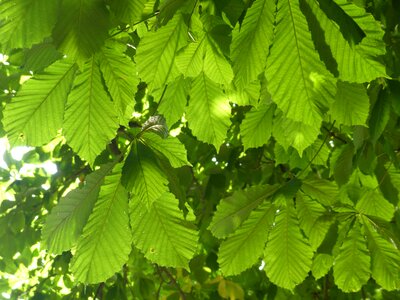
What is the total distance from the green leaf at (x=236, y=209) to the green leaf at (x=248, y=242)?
15 millimetres

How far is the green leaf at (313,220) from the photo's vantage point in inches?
44.1

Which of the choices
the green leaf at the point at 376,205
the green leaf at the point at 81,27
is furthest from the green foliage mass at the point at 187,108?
the green leaf at the point at 376,205

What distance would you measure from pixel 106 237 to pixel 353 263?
0.58m

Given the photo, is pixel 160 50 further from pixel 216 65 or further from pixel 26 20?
pixel 26 20

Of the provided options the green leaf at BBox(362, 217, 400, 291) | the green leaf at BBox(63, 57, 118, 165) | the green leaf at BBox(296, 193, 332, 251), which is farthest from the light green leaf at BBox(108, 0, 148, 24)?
the green leaf at BBox(362, 217, 400, 291)

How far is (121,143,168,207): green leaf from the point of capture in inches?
30.5

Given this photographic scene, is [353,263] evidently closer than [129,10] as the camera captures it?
No

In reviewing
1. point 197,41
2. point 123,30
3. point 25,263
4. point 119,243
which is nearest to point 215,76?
point 197,41

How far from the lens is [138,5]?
723 mm

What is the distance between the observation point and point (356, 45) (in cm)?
74

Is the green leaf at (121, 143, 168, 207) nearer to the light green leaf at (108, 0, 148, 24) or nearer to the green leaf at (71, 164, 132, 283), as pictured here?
the green leaf at (71, 164, 132, 283)

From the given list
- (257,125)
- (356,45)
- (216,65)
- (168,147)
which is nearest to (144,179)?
(168,147)

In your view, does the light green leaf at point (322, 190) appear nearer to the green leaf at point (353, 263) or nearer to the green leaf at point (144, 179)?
the green leaf at point (353, 263)

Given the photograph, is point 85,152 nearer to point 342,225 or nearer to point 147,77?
point 147,77
